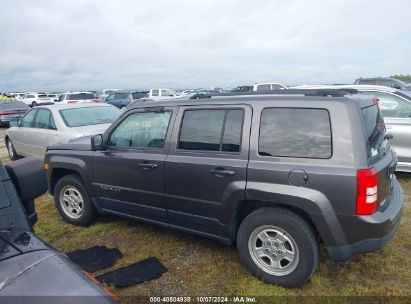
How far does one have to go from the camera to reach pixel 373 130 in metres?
3.14

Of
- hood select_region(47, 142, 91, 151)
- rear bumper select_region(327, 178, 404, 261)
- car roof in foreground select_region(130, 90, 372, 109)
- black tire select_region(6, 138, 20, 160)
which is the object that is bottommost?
black tire select_region(6, 138, 20, 160)

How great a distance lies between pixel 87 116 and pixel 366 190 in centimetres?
628

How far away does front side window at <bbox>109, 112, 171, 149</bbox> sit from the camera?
3894 mm

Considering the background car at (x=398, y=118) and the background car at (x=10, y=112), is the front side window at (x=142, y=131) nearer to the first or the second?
the background car at (x=398, y=118)

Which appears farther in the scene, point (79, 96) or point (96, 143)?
point (79, 96)

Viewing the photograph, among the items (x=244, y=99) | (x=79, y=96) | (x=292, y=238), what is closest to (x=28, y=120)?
(x=244, y=99)

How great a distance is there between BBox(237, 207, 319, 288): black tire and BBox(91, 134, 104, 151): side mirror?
7.15ft

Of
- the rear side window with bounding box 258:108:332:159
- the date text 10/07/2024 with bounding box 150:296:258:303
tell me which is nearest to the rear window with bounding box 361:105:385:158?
the rear side window with bounding box 258:108:332:159

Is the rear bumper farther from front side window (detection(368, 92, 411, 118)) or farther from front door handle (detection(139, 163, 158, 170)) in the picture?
front side window (detection(368, 92, 411, 118))

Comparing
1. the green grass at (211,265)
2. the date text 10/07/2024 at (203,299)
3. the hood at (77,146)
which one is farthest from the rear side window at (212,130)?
the hood at (77,146)

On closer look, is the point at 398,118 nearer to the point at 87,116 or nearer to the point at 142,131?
the point at 142,131

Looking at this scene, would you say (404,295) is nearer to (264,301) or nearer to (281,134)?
(264,301)

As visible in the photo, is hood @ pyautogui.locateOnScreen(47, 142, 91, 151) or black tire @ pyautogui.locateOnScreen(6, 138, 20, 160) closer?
hood @ pyautogui.locateOnScreen(47, 142, 91, 151)

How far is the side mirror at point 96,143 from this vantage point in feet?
14.0
